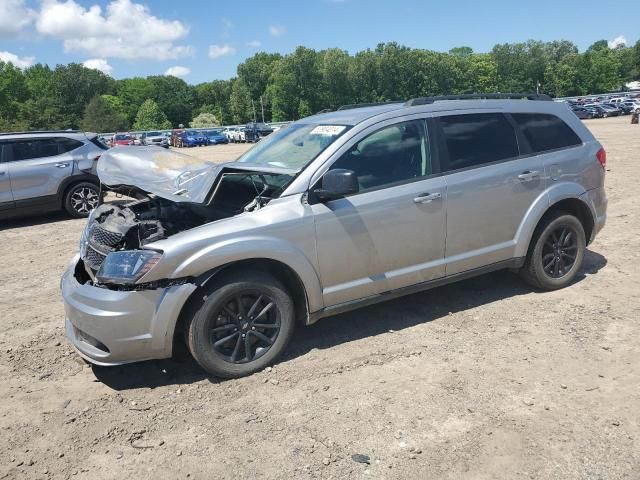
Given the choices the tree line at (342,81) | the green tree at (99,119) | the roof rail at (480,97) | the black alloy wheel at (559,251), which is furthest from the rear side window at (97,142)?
the tree line at (342,81)

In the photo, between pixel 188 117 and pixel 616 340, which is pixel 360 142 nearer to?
pixel 616 340

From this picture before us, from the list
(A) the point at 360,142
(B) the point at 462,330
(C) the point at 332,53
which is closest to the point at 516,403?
(B) the point at 462,330

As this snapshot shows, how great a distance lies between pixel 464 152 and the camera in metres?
4.74

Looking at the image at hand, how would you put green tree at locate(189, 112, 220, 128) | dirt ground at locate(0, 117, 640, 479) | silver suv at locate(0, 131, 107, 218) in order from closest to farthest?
dirt ground at locate(0, 117, 640, 479) < silver suv at locate(0, 131, 107, 218) < green tree at locate(189, 112, 220, 128)

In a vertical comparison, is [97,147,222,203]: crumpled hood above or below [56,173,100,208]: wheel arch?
above

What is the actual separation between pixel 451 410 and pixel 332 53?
403 ft

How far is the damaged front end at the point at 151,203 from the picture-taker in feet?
12.2

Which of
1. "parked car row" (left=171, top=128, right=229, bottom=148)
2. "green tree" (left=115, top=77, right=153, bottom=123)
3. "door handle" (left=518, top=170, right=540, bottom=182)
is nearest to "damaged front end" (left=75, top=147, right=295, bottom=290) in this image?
"door handle" (left=518, top=170, right=540, bottom=182)

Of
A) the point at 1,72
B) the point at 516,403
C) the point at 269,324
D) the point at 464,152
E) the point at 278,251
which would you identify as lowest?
the point at 516,403

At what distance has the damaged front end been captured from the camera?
3.71 meters

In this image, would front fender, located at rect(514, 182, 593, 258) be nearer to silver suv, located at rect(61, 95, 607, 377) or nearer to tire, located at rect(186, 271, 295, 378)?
silver suv, located at rect(61, 95, 607, 377)

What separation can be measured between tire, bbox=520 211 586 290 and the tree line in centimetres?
10568

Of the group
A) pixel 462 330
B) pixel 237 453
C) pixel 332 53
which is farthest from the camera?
pixel 332 53

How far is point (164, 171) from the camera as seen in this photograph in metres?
4.70
